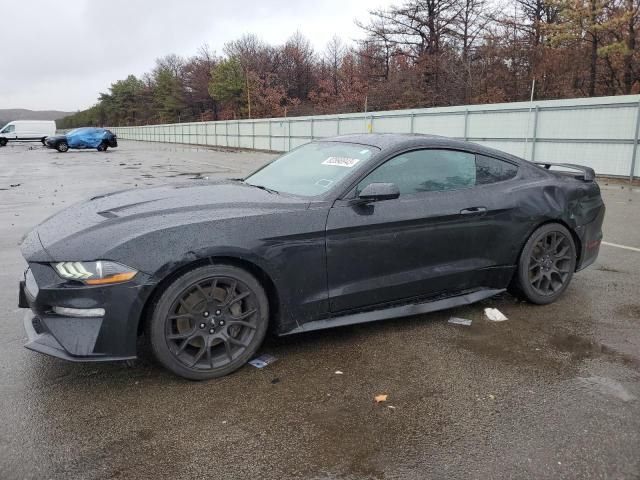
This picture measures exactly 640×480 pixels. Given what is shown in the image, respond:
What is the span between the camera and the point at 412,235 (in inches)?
145

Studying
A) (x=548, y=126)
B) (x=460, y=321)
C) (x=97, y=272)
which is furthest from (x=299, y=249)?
(x=548, y=126)

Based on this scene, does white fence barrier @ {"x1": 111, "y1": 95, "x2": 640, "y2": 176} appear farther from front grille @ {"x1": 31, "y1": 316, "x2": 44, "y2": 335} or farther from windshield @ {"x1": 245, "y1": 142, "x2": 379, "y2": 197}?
front grille @ {"x1": 31, "y1": 316, "x2": 44, "y2": 335}

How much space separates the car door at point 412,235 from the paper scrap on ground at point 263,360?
542mm

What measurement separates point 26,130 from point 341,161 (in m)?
49.8

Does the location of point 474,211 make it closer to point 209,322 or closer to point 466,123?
point 209,322

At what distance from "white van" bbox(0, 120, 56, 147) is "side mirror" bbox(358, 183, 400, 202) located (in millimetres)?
48398

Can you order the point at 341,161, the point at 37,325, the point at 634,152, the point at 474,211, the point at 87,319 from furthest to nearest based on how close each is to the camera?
the point at 634,152 → the point at 474,211 → the point at 341,161 → the point at 37,325 → the point at 87,319

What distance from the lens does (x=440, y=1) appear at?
39.1 metres

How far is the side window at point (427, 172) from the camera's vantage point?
3.74 metres

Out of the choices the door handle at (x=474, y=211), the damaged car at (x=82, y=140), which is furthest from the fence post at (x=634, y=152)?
the damaged car at (x=82, y=140)

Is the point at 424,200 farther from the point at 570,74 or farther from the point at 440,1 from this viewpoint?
the point at 440,1

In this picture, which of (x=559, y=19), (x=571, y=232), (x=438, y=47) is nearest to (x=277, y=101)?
(x=438, y=47)

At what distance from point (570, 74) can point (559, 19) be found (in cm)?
353

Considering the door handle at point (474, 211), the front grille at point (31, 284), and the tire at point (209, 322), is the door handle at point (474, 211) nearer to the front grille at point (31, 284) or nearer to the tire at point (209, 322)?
the tire at point (209, 322)
